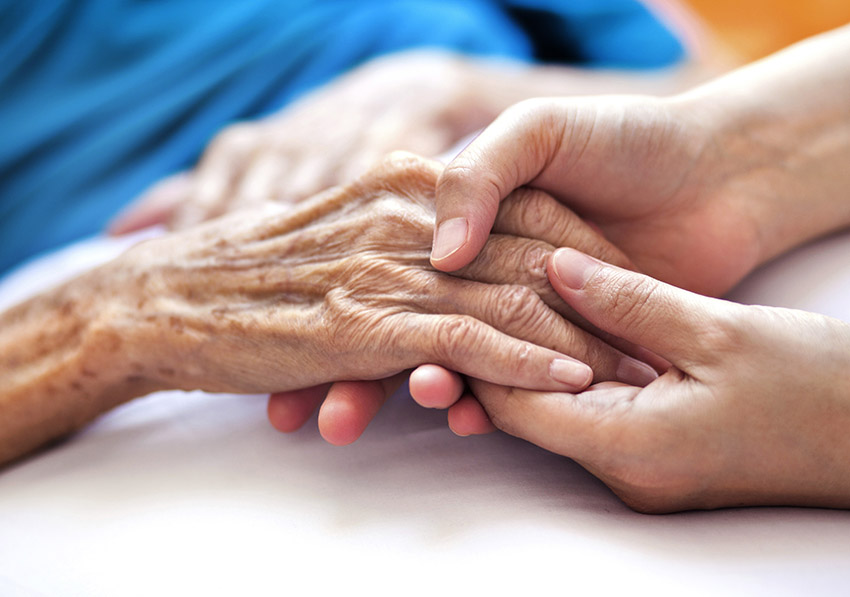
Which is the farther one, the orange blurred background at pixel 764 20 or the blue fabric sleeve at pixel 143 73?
the orange blurred background at pixel 764 20

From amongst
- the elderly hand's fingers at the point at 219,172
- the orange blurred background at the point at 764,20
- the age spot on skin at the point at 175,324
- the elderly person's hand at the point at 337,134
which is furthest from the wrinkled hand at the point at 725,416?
the orange blurred background at the point at 764,20

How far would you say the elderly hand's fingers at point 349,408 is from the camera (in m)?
0.78

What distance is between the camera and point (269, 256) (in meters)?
0.91

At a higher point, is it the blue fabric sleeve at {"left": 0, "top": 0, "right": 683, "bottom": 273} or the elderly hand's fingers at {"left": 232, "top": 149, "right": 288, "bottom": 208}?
the blue fabric sleeve at {"left": 0, "top": 0, "right": 683, "bottom": 273}

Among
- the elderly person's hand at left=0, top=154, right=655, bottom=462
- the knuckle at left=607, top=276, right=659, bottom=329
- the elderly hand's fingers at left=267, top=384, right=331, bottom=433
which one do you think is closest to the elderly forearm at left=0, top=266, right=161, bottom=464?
the elderly person's hand at left=0, top=154, right=655, bottom=462

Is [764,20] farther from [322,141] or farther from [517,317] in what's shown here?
[517,317]

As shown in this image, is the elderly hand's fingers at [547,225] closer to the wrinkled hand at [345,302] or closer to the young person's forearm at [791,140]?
the wrinkled hand at [345,302]

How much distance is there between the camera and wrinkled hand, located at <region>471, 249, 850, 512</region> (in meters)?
0.65

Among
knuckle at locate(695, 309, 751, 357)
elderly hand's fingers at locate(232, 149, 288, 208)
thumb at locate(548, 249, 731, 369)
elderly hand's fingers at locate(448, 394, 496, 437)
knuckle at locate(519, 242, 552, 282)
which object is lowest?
elderly hand's fingers at locate(448, 394, 496, 437)

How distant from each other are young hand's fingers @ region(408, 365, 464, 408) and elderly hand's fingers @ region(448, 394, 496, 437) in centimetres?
2

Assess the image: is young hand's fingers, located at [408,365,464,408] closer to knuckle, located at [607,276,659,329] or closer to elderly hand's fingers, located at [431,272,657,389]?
elderly hand's fingers, located at [431,272,657,389]

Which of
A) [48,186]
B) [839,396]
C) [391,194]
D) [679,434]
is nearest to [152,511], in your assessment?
[391,194]

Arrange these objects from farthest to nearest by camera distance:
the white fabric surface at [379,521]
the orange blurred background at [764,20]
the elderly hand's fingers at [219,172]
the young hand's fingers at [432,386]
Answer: the orange blurred background at [764,20] < the elderly hand's fingers at [219,172] < the young hand's fingers at [432,386] < the white fabric surface at [379,521]

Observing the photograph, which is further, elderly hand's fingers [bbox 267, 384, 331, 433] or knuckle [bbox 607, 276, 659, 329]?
elderly hand's fingers [bbox 267, 384, 331, 433]
